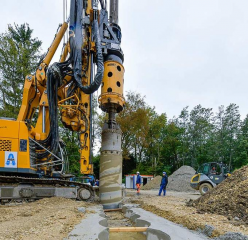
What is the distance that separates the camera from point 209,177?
53.3ft

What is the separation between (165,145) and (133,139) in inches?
502

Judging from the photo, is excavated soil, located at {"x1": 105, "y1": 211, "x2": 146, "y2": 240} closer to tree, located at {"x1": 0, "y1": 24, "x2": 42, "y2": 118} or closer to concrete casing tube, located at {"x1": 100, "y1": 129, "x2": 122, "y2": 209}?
concrete casing tube, located at {"x1": 100, "y1": 129, "x2": 122, "y2": 209}

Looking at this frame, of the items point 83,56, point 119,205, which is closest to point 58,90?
point 83,56

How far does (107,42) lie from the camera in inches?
344

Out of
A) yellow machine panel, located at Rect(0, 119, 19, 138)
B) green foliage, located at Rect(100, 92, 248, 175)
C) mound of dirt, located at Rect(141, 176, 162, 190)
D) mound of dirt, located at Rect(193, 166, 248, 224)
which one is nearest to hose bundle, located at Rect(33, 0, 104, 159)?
yellow machine panel, located at Rect(0, 119, 19, 138)

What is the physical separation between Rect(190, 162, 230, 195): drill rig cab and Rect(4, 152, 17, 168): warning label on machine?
1213 centimetres

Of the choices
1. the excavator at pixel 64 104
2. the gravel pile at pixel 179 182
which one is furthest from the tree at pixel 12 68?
the gravel pile at pixel 179 182

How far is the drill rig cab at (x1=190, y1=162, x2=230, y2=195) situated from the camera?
52.1 ft

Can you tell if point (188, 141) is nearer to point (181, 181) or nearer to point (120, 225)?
point (181, 181)

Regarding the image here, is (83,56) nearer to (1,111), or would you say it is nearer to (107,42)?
(107,42)

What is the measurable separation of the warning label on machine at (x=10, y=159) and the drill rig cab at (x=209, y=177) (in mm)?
12132

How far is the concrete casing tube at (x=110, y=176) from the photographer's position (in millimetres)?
8133

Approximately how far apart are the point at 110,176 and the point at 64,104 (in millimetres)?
3162

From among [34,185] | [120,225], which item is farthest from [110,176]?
[34,185]
